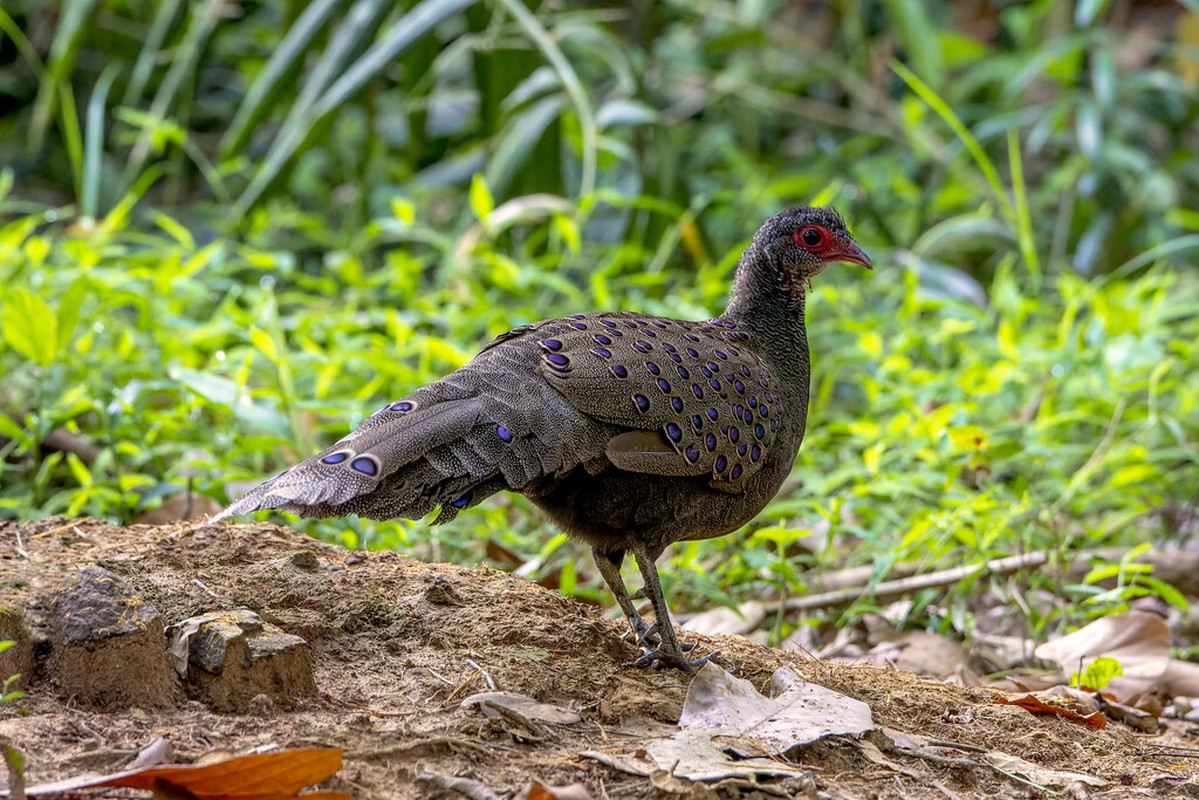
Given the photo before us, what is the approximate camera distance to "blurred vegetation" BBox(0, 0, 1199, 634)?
13.1 feet

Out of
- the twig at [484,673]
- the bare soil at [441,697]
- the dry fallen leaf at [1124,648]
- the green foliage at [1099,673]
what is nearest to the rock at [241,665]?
the bare soil at [441,697]

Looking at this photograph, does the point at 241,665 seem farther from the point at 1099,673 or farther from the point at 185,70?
the point at 185,70

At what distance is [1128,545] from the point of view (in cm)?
451

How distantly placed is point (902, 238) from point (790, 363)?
3847mm

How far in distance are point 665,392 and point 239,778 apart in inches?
52.8

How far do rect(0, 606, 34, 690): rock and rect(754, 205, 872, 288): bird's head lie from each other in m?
2.15

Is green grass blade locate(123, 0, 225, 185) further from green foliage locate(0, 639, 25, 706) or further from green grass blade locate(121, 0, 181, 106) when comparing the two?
green foliage locate(0, 639, 25, 706)

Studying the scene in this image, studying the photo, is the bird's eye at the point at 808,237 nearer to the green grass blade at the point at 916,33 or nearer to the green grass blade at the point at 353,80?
the green grass blade at the point at 353,80

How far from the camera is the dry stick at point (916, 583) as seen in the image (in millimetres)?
3944

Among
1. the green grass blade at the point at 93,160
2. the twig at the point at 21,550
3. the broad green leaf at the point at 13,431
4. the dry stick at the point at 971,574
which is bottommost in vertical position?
the dry stick at the point at 971,574

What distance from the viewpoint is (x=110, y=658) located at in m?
2.26

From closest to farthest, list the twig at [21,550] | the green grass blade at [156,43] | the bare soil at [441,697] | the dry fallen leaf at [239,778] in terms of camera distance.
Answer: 1. the dry fallen leaf at [239,778]
2. the bare soil at [441,697]
3. the twig at [21,550]
4. the green grass blade at [156,43]

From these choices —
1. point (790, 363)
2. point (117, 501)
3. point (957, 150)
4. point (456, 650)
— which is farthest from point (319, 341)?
point (957, 150)

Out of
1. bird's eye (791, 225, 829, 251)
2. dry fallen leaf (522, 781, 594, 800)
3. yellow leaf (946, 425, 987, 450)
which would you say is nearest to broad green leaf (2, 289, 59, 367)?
bird's eye (791, 225, 829, 251)
